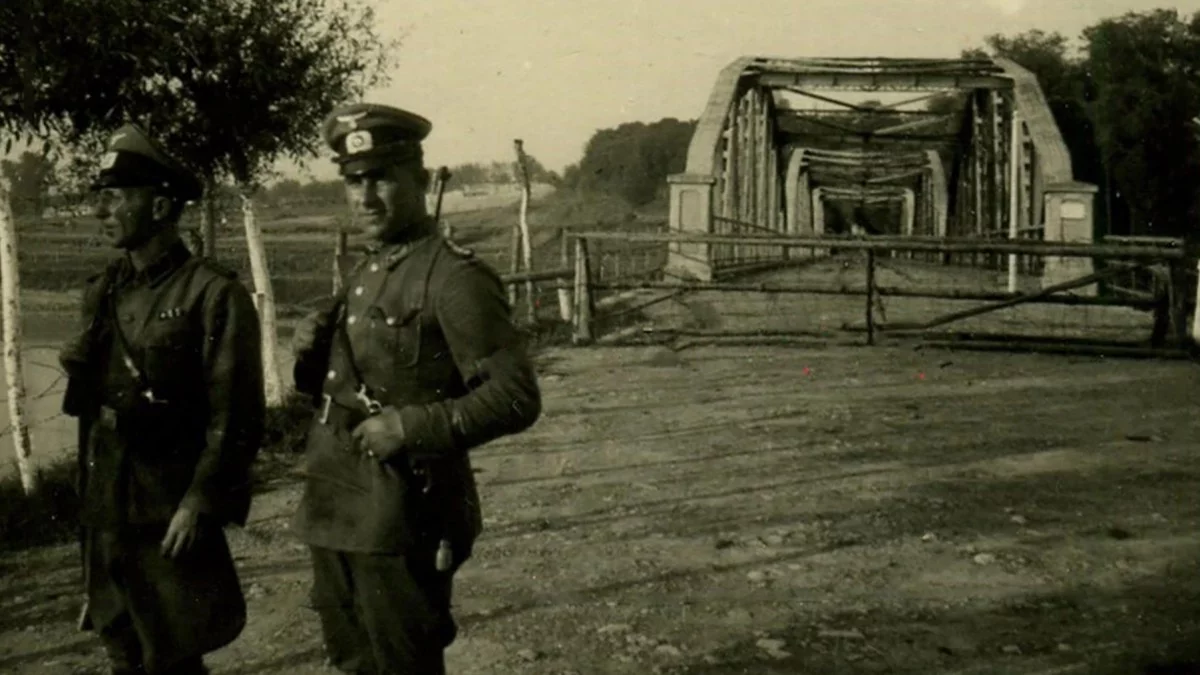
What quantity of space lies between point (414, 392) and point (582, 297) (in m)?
10.3

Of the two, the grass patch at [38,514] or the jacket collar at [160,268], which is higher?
the jacket collar at [160,268]

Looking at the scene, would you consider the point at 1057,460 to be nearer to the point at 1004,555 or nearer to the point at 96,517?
the point at 1004,555

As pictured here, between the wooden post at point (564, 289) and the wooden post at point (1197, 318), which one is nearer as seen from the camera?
the wooden post at point (1197, 318)

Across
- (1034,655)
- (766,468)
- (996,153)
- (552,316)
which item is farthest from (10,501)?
(996,153)

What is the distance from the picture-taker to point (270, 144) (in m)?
9.17

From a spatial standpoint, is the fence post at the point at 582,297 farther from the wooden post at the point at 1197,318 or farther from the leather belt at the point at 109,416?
the leather belt at the point at 109,416

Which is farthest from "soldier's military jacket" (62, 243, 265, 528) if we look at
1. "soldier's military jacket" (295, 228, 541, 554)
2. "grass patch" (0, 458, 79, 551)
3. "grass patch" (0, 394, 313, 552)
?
"grass patch" (0, 458, 79, 551)

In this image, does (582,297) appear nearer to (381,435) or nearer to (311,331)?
(311,331)

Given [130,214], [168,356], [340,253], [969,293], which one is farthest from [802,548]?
[969,293]

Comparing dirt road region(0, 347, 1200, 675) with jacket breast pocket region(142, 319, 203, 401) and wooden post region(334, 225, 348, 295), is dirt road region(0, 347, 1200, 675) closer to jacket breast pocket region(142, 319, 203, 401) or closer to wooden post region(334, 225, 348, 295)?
jacket breast pocket region(142, 319, 203, 401)

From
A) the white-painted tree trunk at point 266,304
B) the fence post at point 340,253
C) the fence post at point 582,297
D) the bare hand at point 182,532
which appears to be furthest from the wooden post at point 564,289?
the bare hand at point 182,532

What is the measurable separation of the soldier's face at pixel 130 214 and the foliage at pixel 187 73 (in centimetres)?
258

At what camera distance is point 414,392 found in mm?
2811

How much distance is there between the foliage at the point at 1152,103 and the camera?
10.4m
